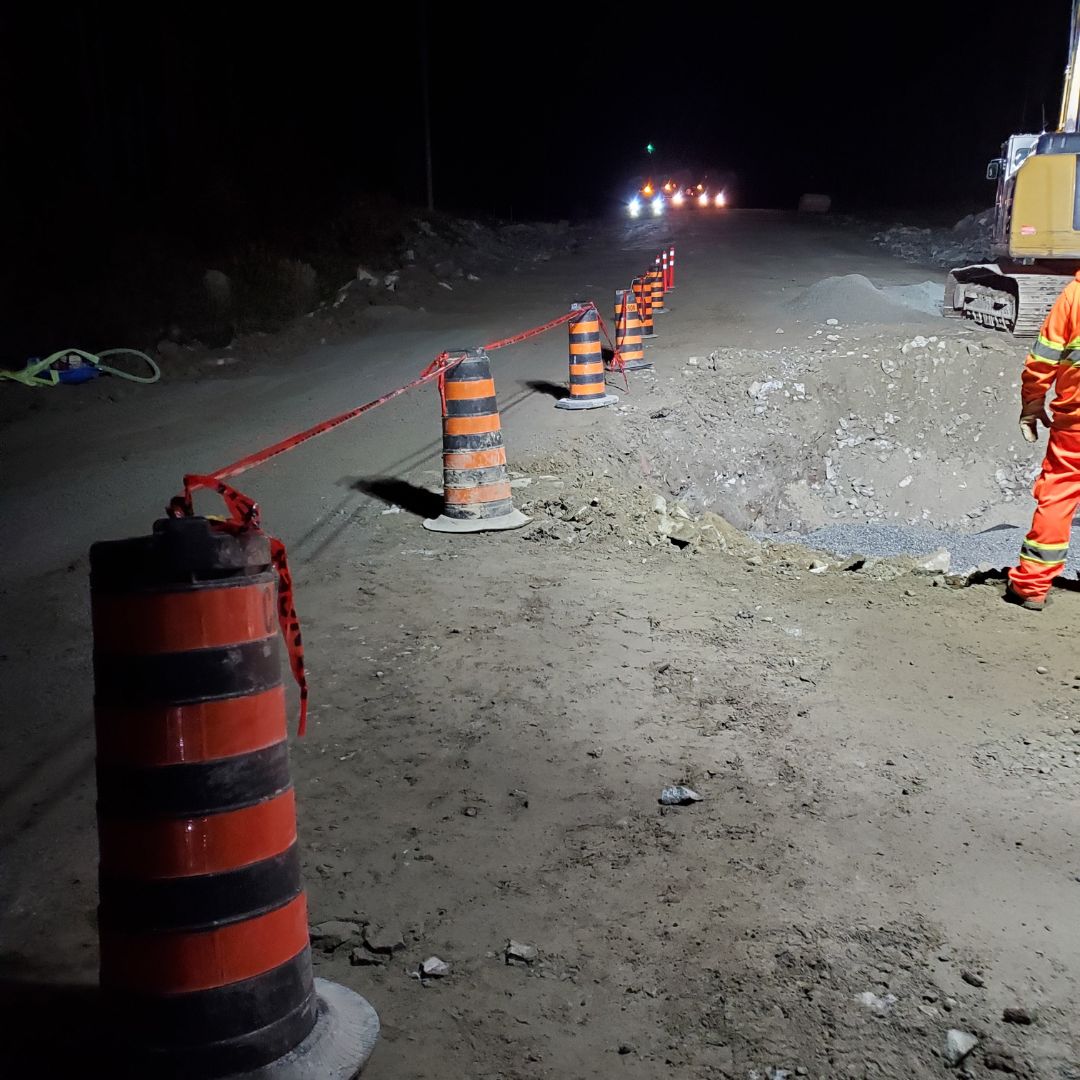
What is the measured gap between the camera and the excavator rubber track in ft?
42.2

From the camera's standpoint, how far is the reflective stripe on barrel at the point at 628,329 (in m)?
12.2

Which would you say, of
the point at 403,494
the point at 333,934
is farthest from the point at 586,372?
the point at 333,934

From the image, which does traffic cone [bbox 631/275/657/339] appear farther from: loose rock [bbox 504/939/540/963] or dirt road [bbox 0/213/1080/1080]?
loose rock [bbox 504/939/540/963]

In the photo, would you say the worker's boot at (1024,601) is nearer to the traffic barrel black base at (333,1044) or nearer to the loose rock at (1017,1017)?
the loose rock at (1017,1017)

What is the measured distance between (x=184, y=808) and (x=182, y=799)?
2 centimetres

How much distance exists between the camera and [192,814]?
2098 millimetres

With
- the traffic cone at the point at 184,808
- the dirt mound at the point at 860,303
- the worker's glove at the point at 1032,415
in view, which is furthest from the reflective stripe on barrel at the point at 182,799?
the dirt mound at the point at 860,303

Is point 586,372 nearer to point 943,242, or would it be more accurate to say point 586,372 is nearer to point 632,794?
point 632,794

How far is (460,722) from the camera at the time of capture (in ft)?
13.7

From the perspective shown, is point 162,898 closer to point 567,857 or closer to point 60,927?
point 60,927

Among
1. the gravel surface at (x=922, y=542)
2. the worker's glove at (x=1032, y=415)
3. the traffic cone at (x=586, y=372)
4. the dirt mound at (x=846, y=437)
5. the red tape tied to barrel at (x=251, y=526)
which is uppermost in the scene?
the red tape tied to barrel at (x=251, y=526)

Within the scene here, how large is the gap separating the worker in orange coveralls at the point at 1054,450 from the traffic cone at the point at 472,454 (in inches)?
130

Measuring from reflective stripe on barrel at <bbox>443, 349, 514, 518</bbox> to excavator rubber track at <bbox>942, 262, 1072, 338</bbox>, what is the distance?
30.6ft

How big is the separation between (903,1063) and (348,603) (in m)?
3.93
